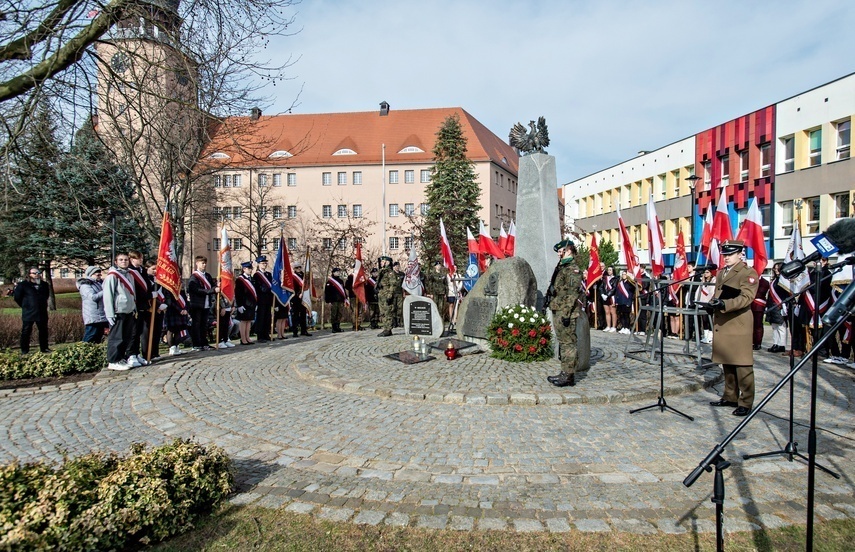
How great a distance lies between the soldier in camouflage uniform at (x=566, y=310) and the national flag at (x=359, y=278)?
8999mm

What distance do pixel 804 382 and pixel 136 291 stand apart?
12.3 m

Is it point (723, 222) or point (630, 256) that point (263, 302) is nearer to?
point (630, 256)

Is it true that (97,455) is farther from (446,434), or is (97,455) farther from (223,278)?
(223,278)

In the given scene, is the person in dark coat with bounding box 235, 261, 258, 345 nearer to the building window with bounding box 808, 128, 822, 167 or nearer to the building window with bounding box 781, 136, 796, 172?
the building window with bounding box 808, 128, 822, 167

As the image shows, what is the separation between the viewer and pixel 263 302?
14.0 m

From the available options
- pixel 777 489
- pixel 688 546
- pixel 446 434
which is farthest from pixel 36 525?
pixel 777 489

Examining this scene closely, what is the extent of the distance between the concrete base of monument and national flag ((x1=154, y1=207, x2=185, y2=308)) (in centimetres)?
302

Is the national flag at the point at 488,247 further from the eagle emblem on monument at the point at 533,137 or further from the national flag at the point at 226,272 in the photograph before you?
the national flag at the point at 226,272

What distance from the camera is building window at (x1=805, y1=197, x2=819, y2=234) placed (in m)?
26.4

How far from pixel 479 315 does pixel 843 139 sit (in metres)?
25.4

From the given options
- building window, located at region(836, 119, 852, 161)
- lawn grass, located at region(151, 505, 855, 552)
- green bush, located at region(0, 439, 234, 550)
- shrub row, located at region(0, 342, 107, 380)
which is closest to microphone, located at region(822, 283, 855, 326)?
lawn grass, located at region(151, 505, 855, 552)

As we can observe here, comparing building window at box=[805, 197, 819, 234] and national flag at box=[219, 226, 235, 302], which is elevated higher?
building window at box=[805, 197, 819, 234]

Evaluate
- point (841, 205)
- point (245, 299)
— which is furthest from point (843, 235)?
point (841, 205)

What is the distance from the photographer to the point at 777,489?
13.9ft
